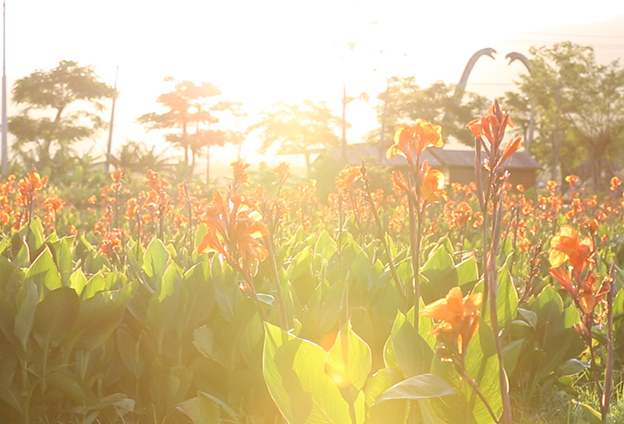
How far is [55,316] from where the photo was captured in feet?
7.34

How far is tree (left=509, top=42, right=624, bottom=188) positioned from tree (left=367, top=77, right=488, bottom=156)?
432cm

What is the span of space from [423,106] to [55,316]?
3613cm

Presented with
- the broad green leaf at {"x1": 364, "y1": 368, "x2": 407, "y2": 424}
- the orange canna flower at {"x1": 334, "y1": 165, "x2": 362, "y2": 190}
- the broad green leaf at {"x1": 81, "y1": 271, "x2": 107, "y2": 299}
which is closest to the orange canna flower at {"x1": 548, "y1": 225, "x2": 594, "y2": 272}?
the broad green leaf at {"x1": 364, "y1": 368, "x2": 407, "y2": 424}

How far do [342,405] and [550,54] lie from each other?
30.8 metres

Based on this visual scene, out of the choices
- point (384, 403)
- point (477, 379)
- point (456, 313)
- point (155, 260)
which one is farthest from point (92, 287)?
point (456, 313)

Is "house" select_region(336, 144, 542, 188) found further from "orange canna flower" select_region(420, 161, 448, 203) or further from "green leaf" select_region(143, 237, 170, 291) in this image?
"orange canna flower" select_region(420, 161, 448, 203)

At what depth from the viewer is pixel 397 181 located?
5.13 ft

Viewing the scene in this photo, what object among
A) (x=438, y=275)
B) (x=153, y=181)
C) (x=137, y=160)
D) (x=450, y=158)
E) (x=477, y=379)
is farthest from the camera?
(x=450, y=158)

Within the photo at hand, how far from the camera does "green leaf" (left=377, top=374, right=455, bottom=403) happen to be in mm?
1277

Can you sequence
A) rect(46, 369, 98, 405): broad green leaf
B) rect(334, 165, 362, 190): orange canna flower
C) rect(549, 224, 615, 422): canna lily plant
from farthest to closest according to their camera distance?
1. rect(334, 165, 362, 190): orange canna flower
2. rect(46, 369, 98, 405): broad green leaf
3. rect(549, 224, 615, 422): canna lily plant

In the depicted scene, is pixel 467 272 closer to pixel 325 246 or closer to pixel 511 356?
pixel 511 356

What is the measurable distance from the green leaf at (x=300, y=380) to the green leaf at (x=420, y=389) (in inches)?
9.5

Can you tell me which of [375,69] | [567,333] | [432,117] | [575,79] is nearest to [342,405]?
[567,333]

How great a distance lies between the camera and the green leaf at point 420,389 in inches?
50.3
